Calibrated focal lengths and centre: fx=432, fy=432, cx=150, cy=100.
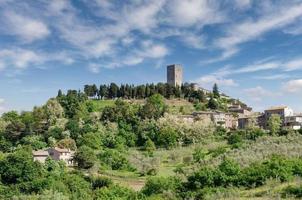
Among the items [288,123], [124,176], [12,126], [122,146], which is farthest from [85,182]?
[288,123]

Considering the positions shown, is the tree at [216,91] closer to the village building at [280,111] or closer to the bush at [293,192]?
the village building at [280,111]

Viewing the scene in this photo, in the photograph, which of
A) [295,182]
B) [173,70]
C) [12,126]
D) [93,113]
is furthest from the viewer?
[173,70]

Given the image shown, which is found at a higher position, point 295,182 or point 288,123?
point 288,123

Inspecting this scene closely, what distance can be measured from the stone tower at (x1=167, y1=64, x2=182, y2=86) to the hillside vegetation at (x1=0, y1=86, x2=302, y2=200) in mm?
26027

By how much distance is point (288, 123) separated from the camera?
7262 cm

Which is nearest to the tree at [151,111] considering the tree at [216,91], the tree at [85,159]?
the tree at [85,159]

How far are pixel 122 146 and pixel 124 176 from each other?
41.2ft

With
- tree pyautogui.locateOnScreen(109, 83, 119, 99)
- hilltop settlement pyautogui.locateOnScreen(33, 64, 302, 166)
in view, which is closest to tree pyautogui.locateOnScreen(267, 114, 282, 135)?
hilltop settlement pyautogui.locateOnScreen(33, 64, 302, 166)

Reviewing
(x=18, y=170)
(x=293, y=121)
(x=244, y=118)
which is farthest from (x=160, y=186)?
(x=244, y=118)

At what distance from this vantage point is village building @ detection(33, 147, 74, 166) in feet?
168

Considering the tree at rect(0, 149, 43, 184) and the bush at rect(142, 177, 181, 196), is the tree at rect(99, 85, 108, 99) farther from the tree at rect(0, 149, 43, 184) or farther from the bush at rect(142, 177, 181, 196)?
the bush at rect(142, 177, 181, 196)

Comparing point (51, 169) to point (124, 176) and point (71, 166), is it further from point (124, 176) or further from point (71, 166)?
point (124, 176)

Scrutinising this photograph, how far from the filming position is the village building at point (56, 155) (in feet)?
168

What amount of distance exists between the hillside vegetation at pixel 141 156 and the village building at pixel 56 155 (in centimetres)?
168
